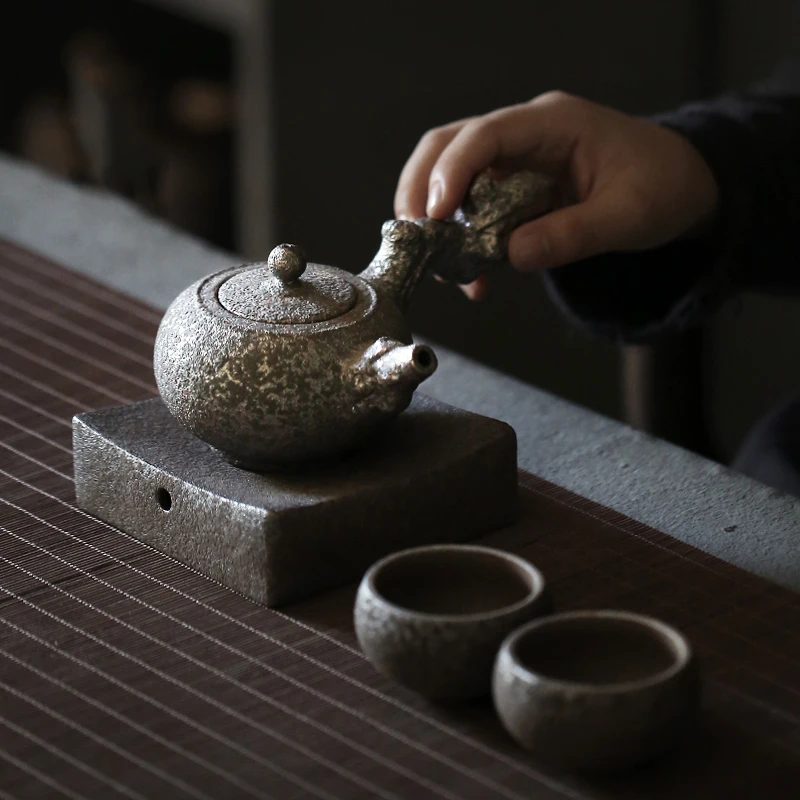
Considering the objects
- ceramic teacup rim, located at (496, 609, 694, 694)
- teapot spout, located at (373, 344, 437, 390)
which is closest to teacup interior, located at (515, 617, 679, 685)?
ceramic teacup rim, located at (496, 609, 694, 694)

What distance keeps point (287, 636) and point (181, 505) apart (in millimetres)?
98

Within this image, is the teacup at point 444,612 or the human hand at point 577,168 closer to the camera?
the teacup at point 444,612

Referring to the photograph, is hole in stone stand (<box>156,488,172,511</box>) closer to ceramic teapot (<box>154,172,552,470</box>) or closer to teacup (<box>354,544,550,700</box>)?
ceramic teapot (<box>154,172,552,470</box>)

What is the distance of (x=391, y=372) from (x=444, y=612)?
0.12m

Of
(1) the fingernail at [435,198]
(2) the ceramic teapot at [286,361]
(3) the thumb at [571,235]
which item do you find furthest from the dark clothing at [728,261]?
(2) the ceramic teapot at [286,361]

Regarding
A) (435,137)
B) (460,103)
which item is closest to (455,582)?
(435,137)

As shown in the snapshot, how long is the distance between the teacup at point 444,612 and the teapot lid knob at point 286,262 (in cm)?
17

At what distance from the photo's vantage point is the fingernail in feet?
2.74

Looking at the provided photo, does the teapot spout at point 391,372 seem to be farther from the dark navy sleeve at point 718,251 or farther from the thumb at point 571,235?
the dark navy sleeve at point 718,251

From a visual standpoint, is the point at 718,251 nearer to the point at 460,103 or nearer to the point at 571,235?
the point at 571,235

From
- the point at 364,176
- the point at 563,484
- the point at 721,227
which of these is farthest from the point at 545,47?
the point at 563,484

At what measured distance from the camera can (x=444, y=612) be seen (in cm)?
62

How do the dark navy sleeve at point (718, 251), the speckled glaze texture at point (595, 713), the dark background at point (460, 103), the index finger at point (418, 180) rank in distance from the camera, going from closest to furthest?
the speckled glaze texture at point (595, 713) → the index finger at point (418, 180) → the dark navy sleeve at point (718, 251) → the dark background at point (460, 103)

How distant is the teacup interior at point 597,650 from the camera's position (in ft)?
1.84
